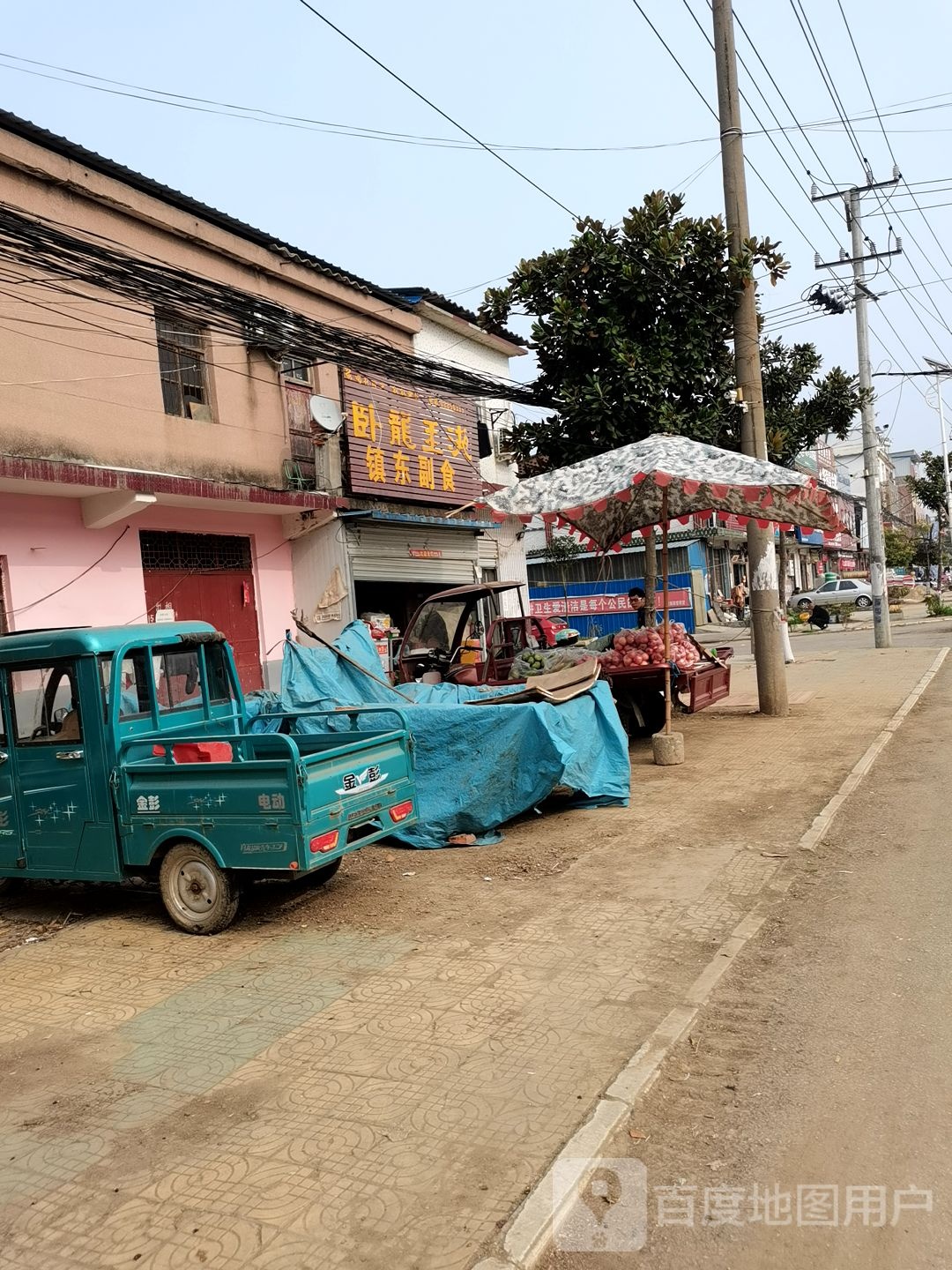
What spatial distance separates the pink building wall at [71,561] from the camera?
11203 millimetres

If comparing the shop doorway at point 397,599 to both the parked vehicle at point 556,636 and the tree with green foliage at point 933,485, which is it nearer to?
the parked vehicle at point 556,636

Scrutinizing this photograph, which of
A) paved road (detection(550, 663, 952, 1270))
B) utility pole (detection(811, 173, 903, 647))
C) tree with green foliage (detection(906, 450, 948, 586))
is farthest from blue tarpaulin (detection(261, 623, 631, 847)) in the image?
tree with green foliage (detection(906, 450, 948, 586))

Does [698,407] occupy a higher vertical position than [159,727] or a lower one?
higher

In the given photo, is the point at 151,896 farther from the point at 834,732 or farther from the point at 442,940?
the point at 834,732

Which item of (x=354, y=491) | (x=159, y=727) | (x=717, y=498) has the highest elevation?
(x=354, y=491)

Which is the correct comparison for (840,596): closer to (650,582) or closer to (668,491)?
(650,582)

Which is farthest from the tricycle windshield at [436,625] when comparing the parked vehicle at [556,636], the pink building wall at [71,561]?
the pink building wall at [71,561]

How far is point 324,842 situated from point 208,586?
29.9 feet

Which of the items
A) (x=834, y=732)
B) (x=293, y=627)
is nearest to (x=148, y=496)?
(x=293, y=627)

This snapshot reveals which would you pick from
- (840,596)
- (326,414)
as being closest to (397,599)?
(326,414)

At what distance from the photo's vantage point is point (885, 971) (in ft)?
15.2

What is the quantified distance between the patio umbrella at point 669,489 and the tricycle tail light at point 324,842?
5288mm

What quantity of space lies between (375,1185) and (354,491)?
534 inches

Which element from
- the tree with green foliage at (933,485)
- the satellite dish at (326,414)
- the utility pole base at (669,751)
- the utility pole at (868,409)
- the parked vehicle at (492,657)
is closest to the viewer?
the utility pole base at (669,751)
